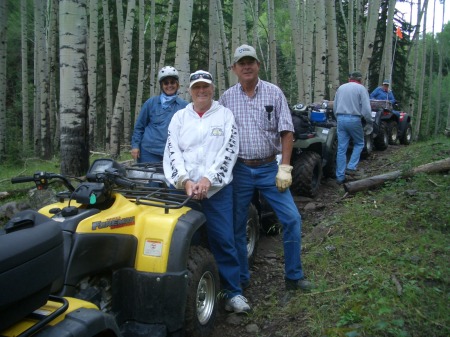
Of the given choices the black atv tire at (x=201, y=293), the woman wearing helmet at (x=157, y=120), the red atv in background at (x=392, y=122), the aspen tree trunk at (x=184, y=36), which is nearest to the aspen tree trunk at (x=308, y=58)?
the red atv in background at (x=392, y=122)

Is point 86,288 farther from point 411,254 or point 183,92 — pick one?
point 183,92

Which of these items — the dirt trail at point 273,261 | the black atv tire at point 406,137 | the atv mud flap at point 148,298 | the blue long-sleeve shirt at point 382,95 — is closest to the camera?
the atv mud flap at point 148,298

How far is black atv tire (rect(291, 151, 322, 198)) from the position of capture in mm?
6910

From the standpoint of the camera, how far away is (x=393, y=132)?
12.8 m

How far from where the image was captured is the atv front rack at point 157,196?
3.13 metres

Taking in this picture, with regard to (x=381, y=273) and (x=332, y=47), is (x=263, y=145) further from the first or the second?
(x=332, y=47)

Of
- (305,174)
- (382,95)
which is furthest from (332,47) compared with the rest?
(305,174)

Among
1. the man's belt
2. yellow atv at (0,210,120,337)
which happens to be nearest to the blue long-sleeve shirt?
the man's belt

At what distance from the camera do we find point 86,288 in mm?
2641

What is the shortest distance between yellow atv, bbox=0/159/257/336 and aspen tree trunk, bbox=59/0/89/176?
130 inches

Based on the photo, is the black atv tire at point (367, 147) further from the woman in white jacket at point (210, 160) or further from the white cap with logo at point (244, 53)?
the woman in white jacket at point (210, 160)

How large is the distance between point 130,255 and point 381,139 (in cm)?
980

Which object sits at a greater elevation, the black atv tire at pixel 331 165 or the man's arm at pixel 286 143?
the man's arm at pixel 286 143

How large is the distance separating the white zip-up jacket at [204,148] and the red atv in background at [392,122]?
8.70 metres
